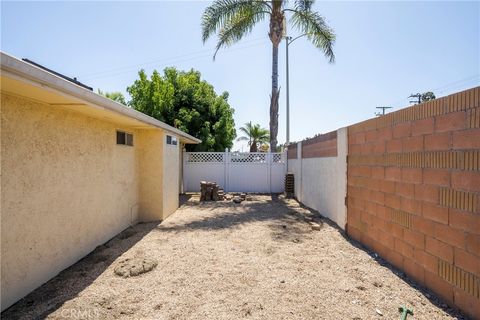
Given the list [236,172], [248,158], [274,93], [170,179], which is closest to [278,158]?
[248,158]

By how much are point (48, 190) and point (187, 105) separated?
12573 mm

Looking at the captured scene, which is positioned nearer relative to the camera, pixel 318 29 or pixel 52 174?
pixel 52 174

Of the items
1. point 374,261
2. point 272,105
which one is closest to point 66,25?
point 272,105

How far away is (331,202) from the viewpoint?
7.74 meters

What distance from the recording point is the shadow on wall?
317cm

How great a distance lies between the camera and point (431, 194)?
3.58 m

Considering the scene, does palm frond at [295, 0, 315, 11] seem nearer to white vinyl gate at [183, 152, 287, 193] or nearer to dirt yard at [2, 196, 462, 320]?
white vinyl gate at [183, 152, 287, 193]

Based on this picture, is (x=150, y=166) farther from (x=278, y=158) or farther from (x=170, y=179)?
(x=278, y=158)

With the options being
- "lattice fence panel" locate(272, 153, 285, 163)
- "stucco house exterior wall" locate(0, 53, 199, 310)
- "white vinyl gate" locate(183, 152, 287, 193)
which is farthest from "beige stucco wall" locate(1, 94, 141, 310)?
"lattice fence panel" locate(272, 153, 285, 163)

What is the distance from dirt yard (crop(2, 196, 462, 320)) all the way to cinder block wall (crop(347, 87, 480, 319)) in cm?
27

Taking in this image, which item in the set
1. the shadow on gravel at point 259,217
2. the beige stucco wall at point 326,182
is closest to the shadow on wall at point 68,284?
the shadow on gravel at point 259,217

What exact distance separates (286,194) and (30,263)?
1057 centimetres

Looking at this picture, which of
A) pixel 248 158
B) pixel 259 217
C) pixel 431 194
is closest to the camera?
pixel 431 194

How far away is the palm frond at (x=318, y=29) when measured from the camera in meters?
12.5
